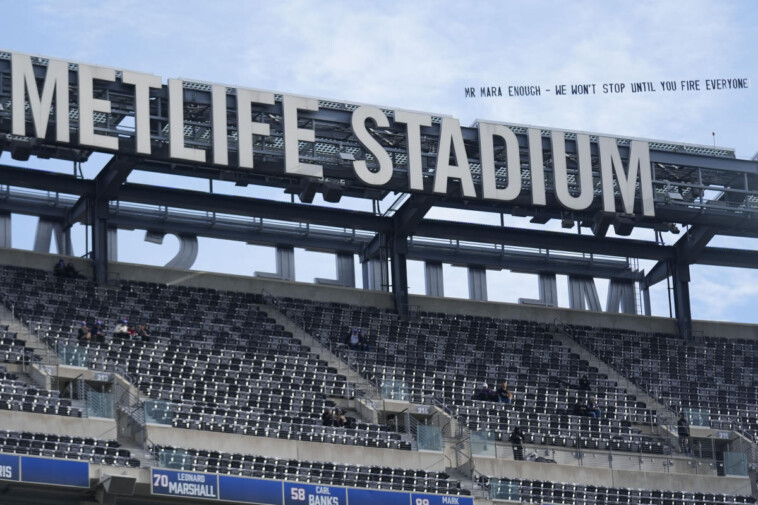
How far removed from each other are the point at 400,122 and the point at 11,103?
12.9m

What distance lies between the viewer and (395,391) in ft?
169

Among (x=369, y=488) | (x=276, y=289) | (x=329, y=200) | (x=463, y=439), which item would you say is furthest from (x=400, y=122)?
(x=369, y=488)

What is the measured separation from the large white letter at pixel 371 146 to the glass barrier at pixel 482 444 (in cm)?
1057

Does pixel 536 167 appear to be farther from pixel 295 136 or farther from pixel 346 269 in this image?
pixel 295 136

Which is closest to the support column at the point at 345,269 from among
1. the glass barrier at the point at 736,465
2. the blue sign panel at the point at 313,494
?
the glass barrier at the point at 736,465

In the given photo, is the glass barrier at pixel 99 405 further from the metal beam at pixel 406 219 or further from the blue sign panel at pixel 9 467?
the metal beam at pixel 406 219

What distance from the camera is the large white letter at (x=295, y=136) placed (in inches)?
2169

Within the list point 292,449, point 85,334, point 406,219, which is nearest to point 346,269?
point 406,219

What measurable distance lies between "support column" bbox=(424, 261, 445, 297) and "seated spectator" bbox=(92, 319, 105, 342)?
1483 centimetres

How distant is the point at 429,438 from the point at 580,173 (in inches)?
559

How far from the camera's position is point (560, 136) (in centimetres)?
5881

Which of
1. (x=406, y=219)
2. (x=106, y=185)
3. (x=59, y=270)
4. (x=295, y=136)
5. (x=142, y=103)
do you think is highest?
(x=142, y=103)

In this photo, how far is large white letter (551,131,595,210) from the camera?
58344mm

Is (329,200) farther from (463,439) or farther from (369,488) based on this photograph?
(369,488)
